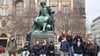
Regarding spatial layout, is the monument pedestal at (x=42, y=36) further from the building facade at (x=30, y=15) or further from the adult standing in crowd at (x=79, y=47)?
the building facade at (x=30, y=15)

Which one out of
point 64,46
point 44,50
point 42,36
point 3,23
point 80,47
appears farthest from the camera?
point 3,23

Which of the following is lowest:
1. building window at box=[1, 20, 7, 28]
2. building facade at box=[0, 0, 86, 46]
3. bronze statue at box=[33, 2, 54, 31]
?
building window at box=[1, 20, 7, 28]

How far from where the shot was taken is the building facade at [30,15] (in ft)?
313

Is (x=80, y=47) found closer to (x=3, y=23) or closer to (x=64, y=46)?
(x=64, y=46)

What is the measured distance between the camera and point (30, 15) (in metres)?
100

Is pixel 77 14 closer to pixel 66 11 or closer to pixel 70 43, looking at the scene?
pixel 66 11

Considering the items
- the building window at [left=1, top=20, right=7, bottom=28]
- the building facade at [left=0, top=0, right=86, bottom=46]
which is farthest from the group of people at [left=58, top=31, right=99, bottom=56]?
the building window at [left=1, top=20, right=7, bottom=28]

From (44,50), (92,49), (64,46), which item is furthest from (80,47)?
(44,50)

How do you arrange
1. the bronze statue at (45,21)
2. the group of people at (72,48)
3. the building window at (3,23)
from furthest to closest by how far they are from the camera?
the building window at (3,23) < the bronze statue at (45,21) < the group of people at (72,48)

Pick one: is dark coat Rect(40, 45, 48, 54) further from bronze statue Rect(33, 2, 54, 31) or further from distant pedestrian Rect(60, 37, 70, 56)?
bronze statue Rect(33, 2, 54, 31)

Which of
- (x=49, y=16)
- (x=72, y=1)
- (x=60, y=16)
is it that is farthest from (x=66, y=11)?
(x=49, y=16)

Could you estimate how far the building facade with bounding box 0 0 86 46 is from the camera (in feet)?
313

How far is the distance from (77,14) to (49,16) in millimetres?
76452

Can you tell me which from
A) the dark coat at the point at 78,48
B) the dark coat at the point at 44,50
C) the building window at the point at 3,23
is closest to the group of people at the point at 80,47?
the dark coat at the point at 78,48
